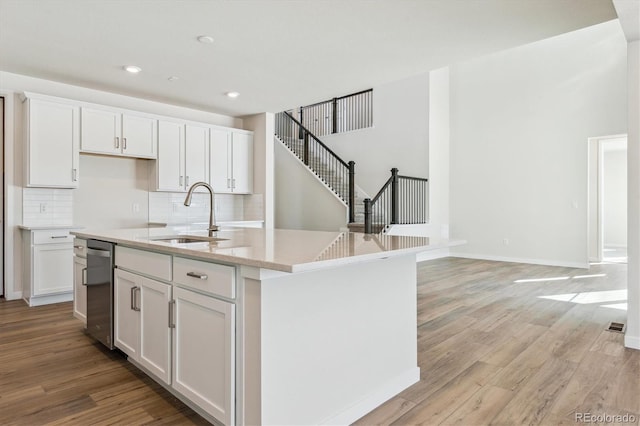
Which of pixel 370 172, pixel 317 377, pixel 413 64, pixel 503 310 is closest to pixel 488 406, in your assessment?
pixel 317 377

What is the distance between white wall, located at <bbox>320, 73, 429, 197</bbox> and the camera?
309 inches

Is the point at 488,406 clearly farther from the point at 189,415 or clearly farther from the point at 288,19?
the point at 288,19

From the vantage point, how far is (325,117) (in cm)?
958

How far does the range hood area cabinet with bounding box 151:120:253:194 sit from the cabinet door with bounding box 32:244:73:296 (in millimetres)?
1503

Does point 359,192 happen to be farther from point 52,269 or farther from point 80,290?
point 80,290

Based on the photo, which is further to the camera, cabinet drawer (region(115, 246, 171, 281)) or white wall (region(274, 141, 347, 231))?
white wall (region(274, 141, 347, 231))

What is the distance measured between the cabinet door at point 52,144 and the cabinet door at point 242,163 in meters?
2.30

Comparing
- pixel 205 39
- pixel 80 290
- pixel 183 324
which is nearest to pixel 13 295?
pixel 80 290

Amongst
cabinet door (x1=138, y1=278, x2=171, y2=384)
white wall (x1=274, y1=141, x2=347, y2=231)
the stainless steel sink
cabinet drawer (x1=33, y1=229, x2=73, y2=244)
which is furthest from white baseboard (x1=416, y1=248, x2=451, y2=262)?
cabinet door (x1=138, y1=278, x2=171, y2=384)

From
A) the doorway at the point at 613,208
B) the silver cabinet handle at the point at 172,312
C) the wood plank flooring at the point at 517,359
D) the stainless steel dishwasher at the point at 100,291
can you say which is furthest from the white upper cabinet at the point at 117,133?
the doorway at the point at 613,208

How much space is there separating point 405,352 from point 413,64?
3.25 meters

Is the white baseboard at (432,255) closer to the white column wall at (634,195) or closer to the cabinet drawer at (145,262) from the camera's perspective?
the white column wall at (634,195)

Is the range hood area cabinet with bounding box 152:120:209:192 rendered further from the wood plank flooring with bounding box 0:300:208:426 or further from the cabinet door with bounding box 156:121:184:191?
the wood plank flooring with bounding box 0:300:208:426

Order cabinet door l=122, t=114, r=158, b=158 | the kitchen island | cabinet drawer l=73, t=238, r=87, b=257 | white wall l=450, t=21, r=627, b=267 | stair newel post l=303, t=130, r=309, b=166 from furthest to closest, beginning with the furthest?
stair newel post l=303, t=130, r=309, b=166 → white wall l=450, t=21, r=627, b=267 → cabinet door l=122, t=114, r=158, b=158 → cabinet drawer l=73, t=238, r=87, b=257 → the kitchen island
